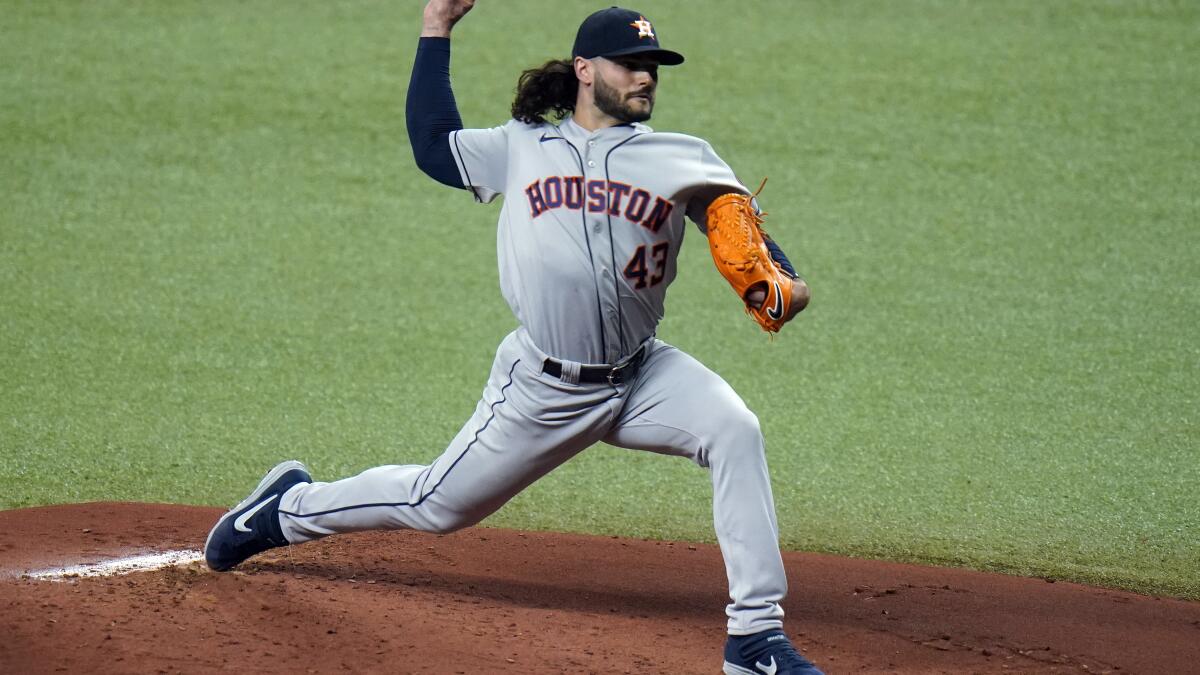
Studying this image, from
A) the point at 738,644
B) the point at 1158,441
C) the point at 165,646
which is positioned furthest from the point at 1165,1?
the point at 165,646

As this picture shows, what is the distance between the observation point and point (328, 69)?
9.25m

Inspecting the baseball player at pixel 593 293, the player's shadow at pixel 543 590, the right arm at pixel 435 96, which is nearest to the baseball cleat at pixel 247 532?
the player's shadow at pixel 543 590

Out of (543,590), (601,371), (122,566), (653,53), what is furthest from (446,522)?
(653,53)

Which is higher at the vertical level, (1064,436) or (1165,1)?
(1165,1)

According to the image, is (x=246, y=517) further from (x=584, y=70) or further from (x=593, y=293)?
(x=584, y=70)

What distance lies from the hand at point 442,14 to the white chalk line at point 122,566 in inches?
66.2

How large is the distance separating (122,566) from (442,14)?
1814 millimetres

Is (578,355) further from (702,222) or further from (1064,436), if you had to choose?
(1064,436)

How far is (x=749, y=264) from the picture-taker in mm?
3344

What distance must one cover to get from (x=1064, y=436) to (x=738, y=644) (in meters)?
2.68

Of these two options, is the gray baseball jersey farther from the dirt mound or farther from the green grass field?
the green grass field

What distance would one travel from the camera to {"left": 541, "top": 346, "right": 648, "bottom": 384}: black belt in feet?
11.6

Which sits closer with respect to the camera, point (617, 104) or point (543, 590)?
point (617, 104)

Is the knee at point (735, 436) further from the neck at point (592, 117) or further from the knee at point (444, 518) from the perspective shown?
the neck at point (592, 117)
